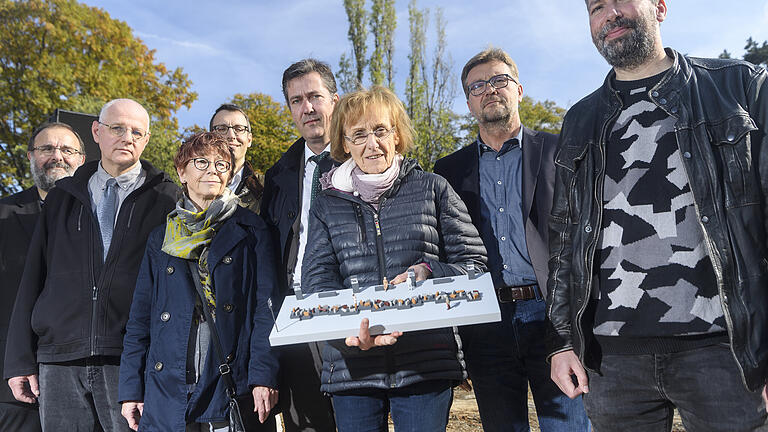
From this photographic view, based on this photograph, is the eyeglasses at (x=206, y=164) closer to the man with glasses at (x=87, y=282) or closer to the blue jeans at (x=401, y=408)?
the man with glasses at (x=87, y=282)

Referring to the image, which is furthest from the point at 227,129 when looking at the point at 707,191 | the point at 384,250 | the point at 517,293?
the point at 707,191

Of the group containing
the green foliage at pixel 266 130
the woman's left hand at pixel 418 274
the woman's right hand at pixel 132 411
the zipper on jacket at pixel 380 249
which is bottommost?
the woman's right hand at pixel 132 411

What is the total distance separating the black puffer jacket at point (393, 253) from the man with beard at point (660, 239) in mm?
474

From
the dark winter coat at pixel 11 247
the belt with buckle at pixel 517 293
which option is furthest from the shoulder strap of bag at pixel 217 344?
the dark winter coat at pixel 11 247

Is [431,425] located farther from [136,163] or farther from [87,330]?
[136,163]

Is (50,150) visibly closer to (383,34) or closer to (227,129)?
(227,129)

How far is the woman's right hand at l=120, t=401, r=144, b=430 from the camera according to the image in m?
3.11

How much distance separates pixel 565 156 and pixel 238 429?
2.09 meters

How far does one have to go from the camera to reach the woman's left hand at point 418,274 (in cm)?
250

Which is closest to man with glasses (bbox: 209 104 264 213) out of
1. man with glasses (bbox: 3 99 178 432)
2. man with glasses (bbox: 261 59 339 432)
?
man with glasses (bbox: 261 59 339 432)

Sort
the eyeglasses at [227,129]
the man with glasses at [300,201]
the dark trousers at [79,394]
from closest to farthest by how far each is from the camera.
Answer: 1. the dark trousers at [79,394]
2. the man with glasses at [300,201]
3. the eyeglasses at [227,129]

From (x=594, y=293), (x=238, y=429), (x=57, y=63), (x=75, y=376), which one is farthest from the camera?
(x=57, y=63)

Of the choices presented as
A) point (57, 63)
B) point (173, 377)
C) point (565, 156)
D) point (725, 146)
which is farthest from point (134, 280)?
point (57, 63)

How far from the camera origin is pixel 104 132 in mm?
3918
